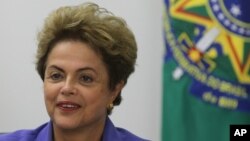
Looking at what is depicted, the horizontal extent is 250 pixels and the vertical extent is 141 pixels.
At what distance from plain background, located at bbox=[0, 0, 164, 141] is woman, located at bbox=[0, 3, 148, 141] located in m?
0.78

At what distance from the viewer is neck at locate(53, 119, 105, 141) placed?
56.9 inches

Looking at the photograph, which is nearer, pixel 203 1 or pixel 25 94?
pixel 203 1

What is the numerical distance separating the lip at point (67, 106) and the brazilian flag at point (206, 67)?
0.80 meters

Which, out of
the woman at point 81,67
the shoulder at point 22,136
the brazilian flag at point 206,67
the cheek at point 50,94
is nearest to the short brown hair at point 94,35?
the woman at point 81,67

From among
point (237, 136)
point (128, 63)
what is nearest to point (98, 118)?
point (128, 63)

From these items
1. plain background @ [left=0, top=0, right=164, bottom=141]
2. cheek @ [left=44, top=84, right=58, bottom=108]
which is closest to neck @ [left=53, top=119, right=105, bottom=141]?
cheek @ [left=44, top=84, right=58, bottom=108]

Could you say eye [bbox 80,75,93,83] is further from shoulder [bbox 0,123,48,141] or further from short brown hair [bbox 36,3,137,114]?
shoulder [bbox 0,123,48,141]

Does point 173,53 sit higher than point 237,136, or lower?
higher

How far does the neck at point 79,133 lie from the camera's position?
4.74 feet

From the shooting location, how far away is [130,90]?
2.32 meters

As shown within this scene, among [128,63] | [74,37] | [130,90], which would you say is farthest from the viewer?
[130,90]

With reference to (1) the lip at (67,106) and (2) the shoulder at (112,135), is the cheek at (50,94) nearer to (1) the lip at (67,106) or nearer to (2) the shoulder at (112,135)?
(1) the lip at (67,106)

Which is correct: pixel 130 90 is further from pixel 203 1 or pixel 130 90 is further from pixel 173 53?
pixel 203 1

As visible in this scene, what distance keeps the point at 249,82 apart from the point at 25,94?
3.93 ft
